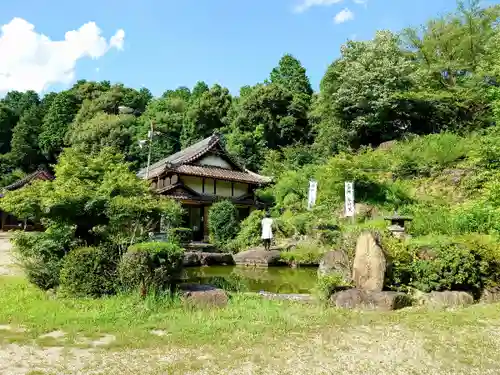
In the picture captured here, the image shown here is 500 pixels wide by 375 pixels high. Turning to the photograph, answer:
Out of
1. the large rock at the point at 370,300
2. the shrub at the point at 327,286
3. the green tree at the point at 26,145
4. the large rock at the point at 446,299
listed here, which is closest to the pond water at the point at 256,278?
the shrub at the point at 327,286

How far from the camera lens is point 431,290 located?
872 centimetres

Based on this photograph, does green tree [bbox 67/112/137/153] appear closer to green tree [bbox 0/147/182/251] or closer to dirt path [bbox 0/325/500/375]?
green tree [bbox 0/147/182/251]

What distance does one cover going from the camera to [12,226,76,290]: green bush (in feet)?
29.8

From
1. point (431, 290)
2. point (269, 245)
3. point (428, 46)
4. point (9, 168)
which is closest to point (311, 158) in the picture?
point (428, 46)

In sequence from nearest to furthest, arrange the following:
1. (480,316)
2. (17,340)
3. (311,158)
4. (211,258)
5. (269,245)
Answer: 1. (17,340)
2. (480,316)
3. (211,258)
4. (269,245)
5. (311,158)

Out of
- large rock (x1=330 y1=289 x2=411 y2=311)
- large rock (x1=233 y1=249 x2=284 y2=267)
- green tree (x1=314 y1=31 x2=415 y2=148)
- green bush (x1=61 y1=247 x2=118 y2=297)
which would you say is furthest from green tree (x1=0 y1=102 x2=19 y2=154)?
large rock (x1=330 y1=289 x2=411 y2=311)

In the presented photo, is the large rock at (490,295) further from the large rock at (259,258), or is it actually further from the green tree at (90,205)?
the large rock at (259,258)

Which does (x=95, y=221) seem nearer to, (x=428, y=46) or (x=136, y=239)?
(x=136, y=239)

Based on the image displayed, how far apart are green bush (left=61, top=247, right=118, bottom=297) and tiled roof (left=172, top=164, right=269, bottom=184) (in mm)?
18708

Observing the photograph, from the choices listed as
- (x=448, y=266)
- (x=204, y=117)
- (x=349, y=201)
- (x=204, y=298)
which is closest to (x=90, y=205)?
(x=204, y=298)

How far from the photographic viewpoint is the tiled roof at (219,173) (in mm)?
27734

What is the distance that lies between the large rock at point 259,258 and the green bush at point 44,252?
9.92 meters

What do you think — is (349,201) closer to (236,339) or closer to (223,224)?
(223,224)

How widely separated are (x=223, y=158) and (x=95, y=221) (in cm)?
2144
